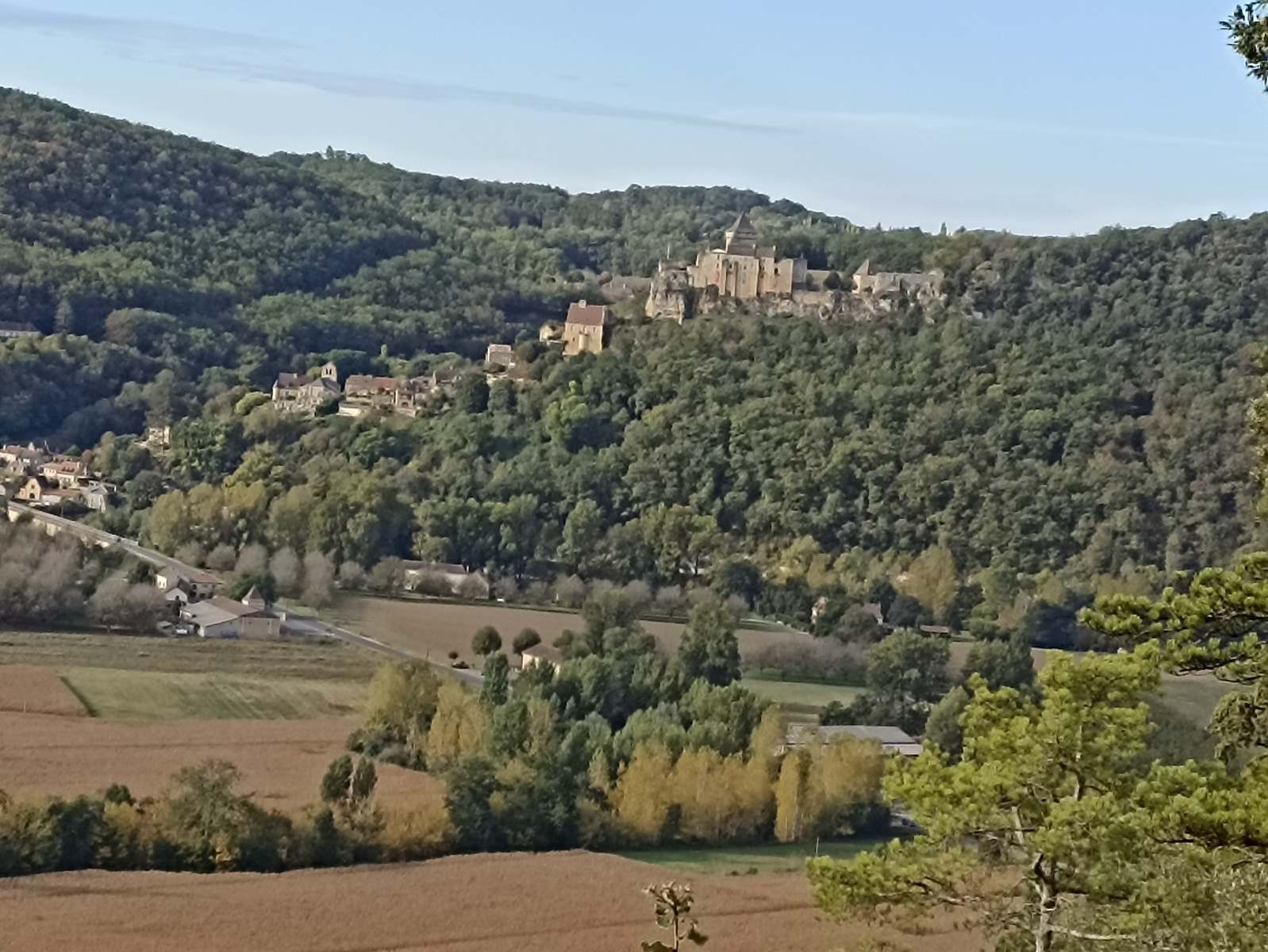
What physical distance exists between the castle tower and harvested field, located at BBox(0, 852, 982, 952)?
42818 millimetres

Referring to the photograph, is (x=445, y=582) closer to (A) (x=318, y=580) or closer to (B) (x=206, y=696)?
(A) (x=318, y=580)

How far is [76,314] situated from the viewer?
77125 millimetres

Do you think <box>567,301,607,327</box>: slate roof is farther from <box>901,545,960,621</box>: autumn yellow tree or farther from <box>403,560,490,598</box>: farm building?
<box>901,545,960,621</box>: autumn yellow tree

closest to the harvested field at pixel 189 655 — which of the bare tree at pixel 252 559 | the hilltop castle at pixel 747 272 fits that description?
the bare tree at pixel 252 559

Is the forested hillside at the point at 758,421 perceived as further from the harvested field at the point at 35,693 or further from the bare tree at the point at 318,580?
the harvested field at the point at 35,693

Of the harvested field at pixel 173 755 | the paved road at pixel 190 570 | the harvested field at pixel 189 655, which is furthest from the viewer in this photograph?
the paved road at pixel 190 570

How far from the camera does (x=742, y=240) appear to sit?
224 ft

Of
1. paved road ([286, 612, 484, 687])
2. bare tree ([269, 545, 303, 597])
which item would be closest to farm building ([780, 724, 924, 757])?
paved road ([286, 612, 484, 687])

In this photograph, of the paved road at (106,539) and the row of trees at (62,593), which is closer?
the row of trees at (62,593)

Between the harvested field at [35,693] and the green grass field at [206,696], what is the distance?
8.8 inches

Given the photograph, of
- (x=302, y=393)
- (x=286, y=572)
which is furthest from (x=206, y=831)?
(x=302, y=393)

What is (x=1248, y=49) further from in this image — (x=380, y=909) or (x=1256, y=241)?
(x=1256, y=241)

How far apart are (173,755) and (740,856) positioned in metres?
8.25

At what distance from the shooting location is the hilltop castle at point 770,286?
63.2 metres
